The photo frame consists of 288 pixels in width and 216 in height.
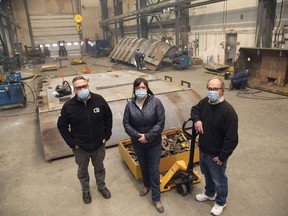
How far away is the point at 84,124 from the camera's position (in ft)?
9.96

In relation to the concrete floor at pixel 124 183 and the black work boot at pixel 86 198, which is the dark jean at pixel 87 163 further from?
the concrete floor at pixel 124 183

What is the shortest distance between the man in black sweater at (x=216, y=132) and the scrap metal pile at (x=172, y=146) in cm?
118

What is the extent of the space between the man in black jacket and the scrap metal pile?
3.34ft

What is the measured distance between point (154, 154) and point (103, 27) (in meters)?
28.1

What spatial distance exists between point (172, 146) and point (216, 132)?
1788mm

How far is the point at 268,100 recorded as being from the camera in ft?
25.6

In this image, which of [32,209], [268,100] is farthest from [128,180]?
[268,100]

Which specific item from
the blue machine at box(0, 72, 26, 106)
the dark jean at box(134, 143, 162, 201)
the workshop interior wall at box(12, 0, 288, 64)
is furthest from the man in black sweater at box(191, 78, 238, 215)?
the workshop interior wall at box(12, 0, 288, 64)

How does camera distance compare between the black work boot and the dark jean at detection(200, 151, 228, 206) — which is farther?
the black work boot

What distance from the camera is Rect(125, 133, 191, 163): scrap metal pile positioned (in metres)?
4.24

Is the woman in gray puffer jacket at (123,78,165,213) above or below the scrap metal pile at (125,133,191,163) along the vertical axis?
above

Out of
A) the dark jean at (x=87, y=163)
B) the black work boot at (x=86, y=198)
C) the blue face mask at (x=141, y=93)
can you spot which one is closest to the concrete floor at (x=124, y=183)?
the black work boot at (x=86, y=198)

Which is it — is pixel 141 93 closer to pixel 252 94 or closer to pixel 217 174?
pixel 217 174

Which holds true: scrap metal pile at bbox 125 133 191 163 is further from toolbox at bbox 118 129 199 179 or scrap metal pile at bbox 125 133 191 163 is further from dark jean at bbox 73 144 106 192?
dark jean at bbox 73 144 106 192
